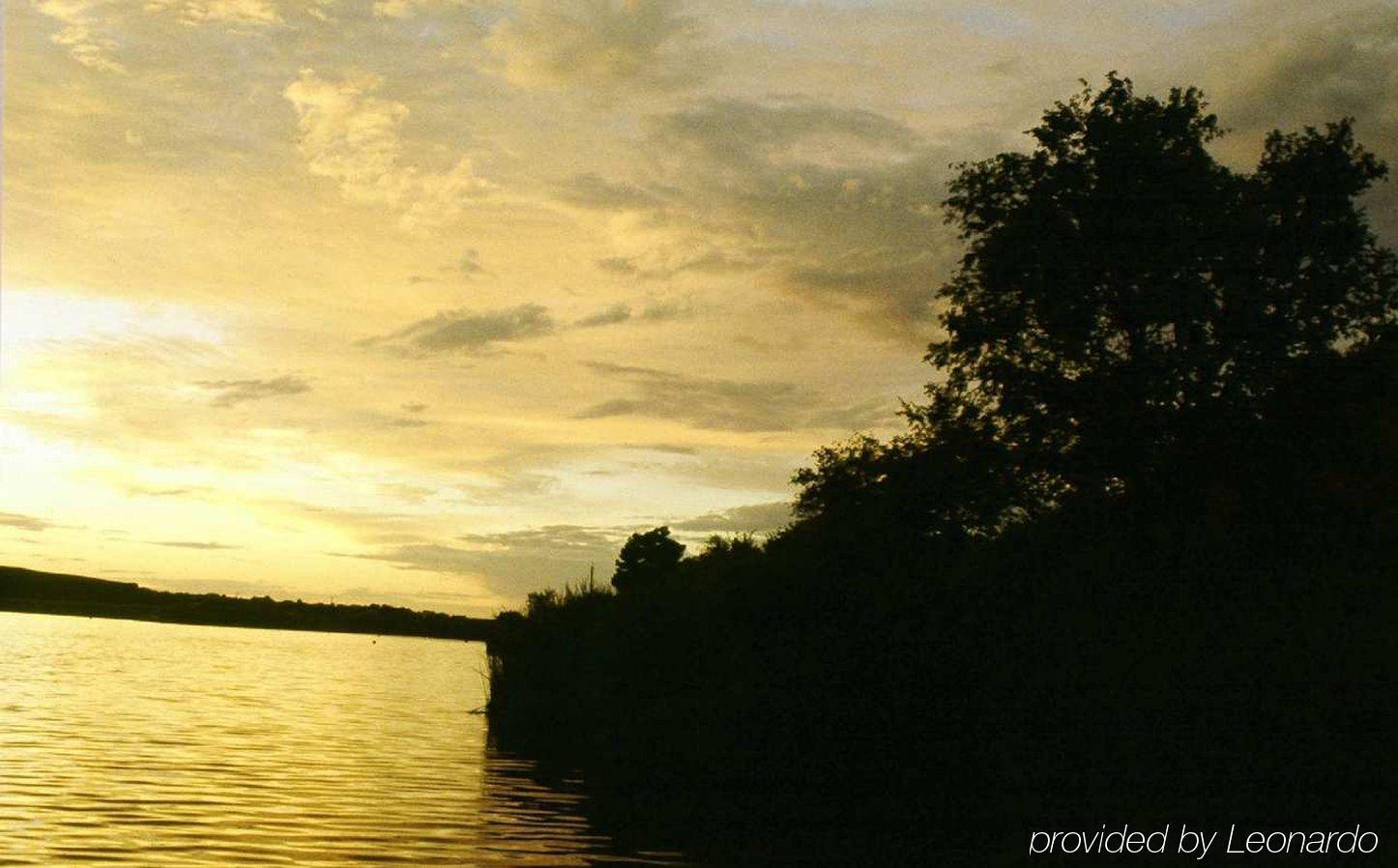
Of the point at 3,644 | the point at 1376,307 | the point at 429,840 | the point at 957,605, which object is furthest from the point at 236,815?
the point at 3,644

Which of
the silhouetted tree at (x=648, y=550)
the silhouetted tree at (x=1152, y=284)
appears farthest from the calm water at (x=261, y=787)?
the silhouetted tree at (x=648, y=550)

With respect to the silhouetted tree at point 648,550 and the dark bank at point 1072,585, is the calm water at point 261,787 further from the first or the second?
the silhouetted tree at point 648,550

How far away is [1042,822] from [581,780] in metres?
→ 12.1

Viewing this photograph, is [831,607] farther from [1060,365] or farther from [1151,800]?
[1060,365]

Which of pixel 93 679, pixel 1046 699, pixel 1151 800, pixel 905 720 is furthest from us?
pixel 93 679

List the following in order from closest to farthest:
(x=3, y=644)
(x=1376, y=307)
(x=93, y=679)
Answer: (x=1376, y=307) → (x=93, y=679) → (x=3, y=644)

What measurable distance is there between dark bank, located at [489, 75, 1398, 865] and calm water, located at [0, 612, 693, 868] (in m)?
2.52

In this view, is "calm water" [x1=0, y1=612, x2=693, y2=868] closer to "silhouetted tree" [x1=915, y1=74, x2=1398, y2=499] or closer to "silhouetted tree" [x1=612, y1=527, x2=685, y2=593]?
"silhouetted tree" [x1=915, y1=74, x2=1398, y2=499]

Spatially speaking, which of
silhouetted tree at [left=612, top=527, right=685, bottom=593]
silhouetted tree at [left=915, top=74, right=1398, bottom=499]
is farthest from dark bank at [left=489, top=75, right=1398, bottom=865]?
silhouetted tree at [left=612, top=527, right=685, bottom=593]

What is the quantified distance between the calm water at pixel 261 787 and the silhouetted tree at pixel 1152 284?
73.0ft

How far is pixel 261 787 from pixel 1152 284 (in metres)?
31.3

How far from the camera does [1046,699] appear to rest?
21.7 meters

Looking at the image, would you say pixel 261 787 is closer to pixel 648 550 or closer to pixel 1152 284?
pixel 1152 284

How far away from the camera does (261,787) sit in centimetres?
2397
